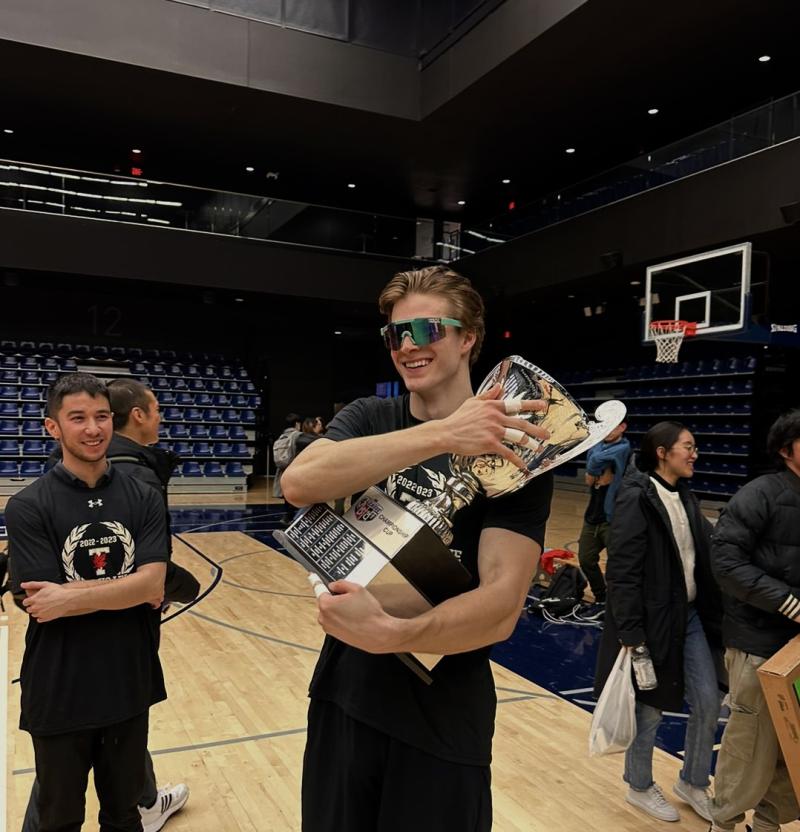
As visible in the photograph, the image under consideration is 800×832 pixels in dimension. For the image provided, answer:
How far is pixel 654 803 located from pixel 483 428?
281cm

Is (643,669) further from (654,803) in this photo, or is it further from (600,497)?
(600,497)

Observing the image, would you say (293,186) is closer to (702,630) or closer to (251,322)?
(251,322)

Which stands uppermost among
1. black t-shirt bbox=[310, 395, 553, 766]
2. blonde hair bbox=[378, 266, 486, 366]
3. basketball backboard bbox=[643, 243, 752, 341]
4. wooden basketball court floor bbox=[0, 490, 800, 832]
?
basketball backboard bbox=[643, 243, 752, 341]

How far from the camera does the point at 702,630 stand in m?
3.21

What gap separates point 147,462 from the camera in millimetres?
2807

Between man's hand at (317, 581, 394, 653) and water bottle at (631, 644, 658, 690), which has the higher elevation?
man's hand at (317, 581, 394, 653)

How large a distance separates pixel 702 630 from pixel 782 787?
669mm

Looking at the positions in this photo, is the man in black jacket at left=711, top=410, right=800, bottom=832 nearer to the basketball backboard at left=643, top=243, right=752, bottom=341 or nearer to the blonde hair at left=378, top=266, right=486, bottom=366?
the blonde hair at left=378, top=266, right=486, bottom=366

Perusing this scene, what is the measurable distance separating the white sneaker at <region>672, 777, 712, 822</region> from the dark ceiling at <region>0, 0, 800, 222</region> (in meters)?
8.97

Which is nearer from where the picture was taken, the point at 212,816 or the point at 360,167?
the point at 212,816

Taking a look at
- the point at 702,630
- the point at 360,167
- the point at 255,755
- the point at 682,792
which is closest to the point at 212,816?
the point at 255,755

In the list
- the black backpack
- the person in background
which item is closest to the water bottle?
the person in background

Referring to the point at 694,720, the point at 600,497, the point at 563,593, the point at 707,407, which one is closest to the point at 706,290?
the point at 600,497

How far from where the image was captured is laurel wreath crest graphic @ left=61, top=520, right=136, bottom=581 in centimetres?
222
